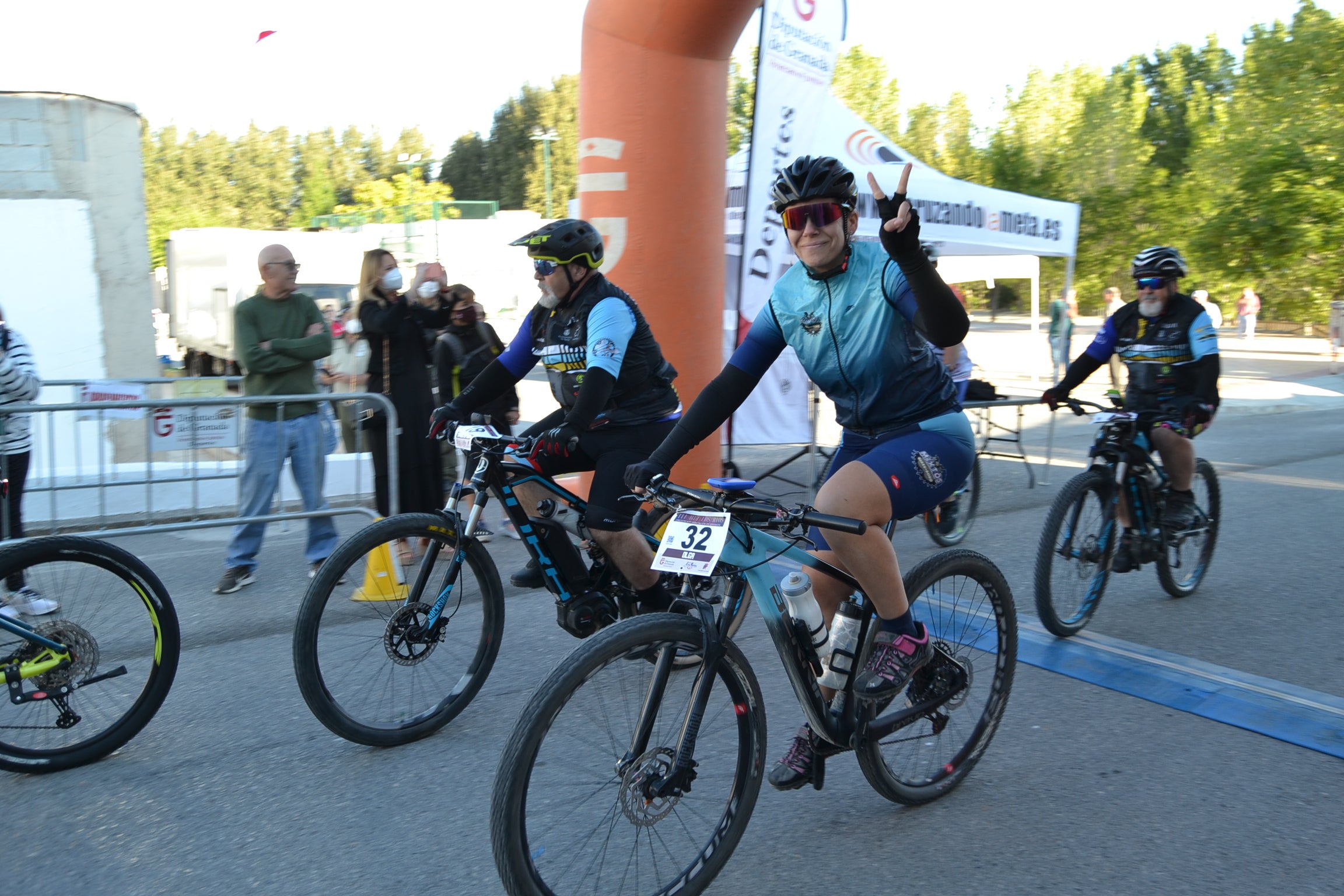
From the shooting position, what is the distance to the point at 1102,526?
5.66 meters

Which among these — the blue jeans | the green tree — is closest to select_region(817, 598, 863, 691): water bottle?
the blue jeans

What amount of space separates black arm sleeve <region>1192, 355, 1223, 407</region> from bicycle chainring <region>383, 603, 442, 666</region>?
14.4 feet

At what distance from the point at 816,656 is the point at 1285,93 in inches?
1267

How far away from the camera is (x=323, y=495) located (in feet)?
22.5

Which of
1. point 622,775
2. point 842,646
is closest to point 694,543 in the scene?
point 622,775

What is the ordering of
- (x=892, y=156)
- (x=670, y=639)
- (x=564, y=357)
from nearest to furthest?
(x=670, y=639) < (x=564, y=357) < (x=892, y=156)

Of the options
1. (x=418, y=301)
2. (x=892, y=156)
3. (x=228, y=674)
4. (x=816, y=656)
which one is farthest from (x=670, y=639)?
(x=892, y=156)

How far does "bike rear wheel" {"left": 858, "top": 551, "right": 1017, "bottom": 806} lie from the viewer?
139 inches

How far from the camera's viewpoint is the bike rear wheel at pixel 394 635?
3.92 m

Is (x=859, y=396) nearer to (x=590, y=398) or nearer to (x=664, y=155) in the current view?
(x=590, y=398)

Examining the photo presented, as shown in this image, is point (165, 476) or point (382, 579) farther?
point (165, 476)

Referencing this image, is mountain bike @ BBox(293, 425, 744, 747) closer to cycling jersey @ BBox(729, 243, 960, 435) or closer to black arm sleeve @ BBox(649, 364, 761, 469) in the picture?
black arm sleeve @ BBox(649, 364, 761, 469)

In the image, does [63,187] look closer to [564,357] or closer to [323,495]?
[323,495]

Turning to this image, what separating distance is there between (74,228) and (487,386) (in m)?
8.69
